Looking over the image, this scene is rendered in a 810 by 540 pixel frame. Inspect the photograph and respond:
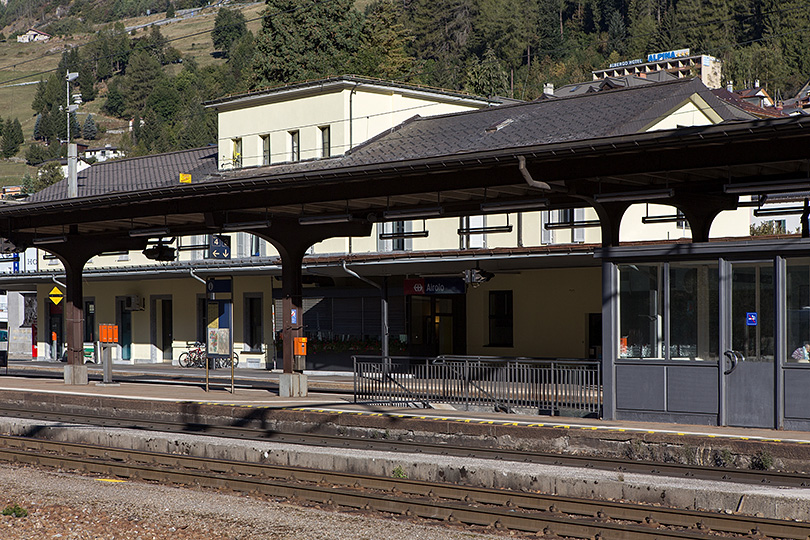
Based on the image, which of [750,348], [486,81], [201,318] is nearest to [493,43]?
[486,81]

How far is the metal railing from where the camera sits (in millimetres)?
16484

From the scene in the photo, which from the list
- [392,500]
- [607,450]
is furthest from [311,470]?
[607,450]

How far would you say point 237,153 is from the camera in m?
40.5

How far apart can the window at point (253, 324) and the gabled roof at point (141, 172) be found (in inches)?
305

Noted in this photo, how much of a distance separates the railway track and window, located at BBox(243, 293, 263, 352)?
21.7 metres

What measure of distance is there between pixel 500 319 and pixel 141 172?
68.1 feet

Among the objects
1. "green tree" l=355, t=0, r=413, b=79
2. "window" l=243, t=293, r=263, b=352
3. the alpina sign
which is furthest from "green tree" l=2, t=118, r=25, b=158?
the alpina sign

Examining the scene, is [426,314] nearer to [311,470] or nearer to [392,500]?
[311,470]

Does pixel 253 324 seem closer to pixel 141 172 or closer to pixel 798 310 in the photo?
pixel 141 172

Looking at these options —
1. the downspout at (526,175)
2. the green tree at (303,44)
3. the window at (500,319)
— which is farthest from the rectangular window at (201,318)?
the green tree at (303,44)

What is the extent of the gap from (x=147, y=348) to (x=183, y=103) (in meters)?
137

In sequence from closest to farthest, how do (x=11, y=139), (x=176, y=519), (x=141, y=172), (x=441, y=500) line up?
(x=176, y=519), (x=441, y=500), (x=141, y=172), (x=11, y=139)

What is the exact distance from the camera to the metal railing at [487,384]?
16.5 m

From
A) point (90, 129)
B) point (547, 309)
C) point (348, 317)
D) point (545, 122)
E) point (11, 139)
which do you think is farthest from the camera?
point (90, 129)
